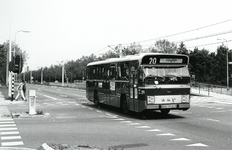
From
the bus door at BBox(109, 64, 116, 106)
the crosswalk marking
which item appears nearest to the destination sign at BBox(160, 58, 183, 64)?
the bus door at BBox(109, 64, 116, 106)

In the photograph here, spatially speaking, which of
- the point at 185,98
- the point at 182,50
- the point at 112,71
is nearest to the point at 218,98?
the point at 112,71

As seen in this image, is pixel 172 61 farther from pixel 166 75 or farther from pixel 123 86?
pixel 123 86

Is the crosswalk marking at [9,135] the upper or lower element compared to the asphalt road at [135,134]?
lower

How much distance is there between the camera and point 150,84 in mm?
16156

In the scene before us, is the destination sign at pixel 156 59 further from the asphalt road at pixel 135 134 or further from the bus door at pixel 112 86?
the bus door at pixel 112 86

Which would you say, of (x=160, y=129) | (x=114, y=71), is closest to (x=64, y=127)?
(x=160, y=129)

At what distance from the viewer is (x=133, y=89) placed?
56.7 feet

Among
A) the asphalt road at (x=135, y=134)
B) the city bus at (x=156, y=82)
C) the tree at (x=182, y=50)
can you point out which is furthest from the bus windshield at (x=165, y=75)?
the tree at (x=182, y=50)

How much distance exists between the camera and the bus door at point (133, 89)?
17.0 meters

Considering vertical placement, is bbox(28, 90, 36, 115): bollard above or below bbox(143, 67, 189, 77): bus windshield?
below

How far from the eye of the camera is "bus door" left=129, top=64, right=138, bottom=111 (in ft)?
55.7

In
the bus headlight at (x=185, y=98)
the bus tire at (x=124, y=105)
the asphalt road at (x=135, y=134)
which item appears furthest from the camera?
the bus tire at (x=124, y=105)

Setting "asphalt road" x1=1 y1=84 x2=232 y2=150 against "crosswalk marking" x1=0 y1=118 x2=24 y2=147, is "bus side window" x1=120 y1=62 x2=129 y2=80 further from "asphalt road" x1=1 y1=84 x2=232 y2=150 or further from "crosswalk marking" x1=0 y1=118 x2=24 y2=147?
"crosswalk marking" x1=0 y1=118 x2=24 y2=147

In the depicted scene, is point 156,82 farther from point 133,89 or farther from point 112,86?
point 112,86
